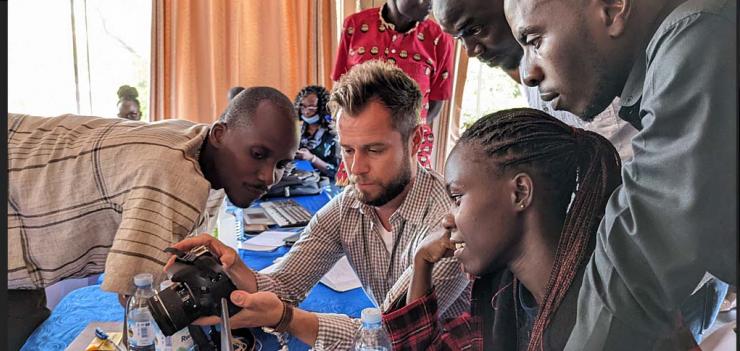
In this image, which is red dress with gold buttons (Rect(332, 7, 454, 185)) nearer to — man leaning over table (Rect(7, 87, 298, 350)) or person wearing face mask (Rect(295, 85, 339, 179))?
man leaning over table (Rect(7, 87, 298, 350))

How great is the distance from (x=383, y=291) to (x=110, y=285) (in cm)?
51

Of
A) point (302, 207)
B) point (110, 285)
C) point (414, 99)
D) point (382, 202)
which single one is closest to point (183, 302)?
point (110, 285)

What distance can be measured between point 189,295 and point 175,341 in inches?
3.5

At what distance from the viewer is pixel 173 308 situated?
0.68 metres

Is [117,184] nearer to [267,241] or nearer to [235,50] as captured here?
[267,241]

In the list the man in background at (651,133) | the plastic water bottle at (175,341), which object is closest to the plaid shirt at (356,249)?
the plastic water bottle at (175,341)

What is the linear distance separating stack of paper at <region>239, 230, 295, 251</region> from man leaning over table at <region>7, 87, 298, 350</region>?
16.0 inches

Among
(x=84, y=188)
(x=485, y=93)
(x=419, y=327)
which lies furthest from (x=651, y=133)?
(x=84, y=188)

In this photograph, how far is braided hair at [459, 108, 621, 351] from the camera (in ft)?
1.73

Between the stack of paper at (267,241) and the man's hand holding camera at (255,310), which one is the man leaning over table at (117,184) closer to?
the man's hand holding camera at (255,310)

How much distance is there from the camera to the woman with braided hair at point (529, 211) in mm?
537

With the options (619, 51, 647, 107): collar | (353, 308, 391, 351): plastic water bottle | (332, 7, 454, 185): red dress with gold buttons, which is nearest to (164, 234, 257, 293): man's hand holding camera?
(353, 308, 391, 351): plastic water bottle

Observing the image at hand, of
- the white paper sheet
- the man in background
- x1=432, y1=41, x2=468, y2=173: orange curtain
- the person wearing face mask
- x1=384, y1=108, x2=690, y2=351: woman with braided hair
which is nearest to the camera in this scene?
the man in background

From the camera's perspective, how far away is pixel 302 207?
2.01m
